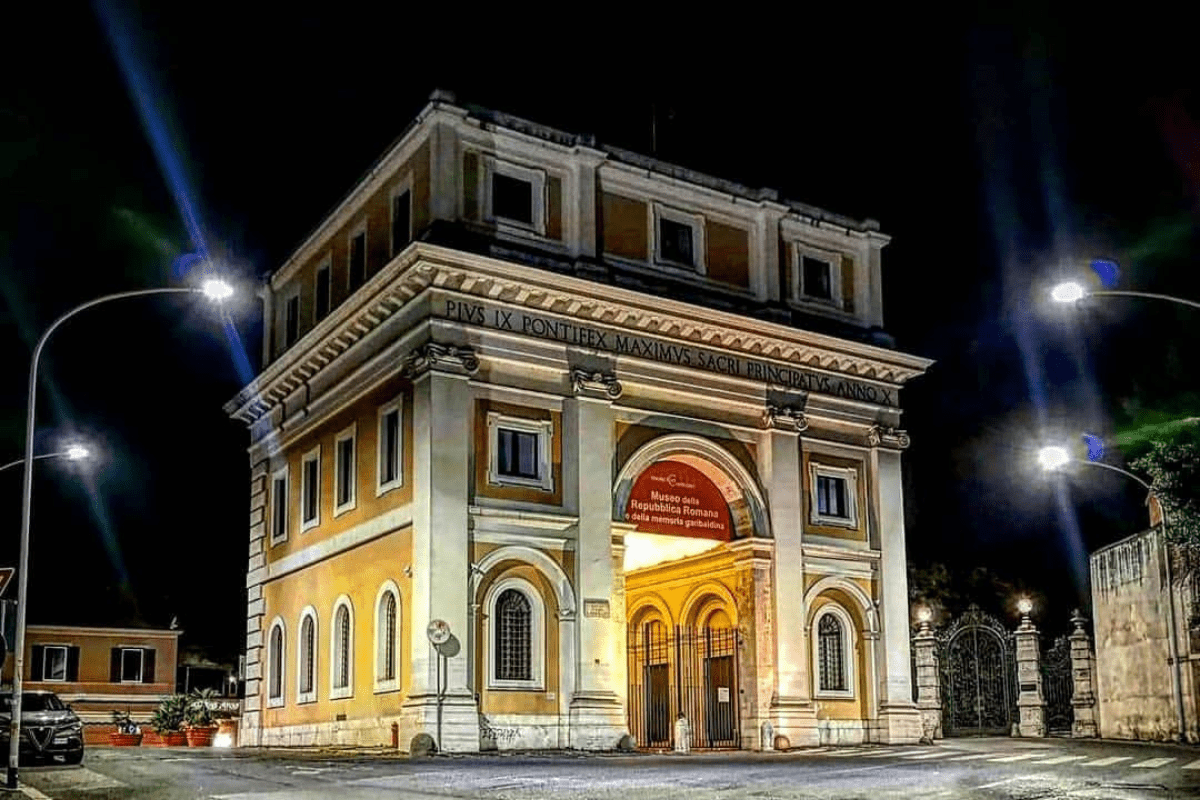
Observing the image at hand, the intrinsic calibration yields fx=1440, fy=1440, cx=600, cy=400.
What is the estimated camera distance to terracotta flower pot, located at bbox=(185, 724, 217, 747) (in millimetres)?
38812

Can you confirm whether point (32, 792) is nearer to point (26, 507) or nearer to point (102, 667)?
point (26, 507)

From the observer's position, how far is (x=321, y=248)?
37281 mm

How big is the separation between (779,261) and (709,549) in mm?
7406

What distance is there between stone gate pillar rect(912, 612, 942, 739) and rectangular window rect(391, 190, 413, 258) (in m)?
18.6

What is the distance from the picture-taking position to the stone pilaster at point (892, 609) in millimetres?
34844

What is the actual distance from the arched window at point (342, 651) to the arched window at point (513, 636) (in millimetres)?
4127

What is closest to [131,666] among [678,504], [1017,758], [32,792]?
[678,504]

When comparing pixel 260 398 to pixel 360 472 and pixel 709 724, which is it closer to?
pixel 360 472

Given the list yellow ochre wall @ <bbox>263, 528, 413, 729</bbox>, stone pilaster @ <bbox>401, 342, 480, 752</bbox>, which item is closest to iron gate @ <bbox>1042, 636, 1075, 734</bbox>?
stone pilaster @ <bbox>401, 342, 480, 752</bbox>

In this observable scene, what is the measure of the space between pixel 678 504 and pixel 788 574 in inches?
124

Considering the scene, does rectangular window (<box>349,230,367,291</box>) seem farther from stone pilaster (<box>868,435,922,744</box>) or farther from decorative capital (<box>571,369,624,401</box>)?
stone pilaster (<box>868,435,922,744</box>)

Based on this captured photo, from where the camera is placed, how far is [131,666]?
57.9m

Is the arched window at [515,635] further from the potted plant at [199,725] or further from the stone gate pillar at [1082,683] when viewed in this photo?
the stone gate pillar at [1082,683]

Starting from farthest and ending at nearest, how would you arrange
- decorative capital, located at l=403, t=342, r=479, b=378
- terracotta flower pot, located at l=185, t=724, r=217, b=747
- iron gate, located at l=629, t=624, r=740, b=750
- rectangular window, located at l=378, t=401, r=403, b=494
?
1. terracotta flower pot, located at l=185, t=724, r=217, b=747
2. iron gate, located at l=629, t=624, r=740, b=750
3. rectangular window, located at l=378, t=401, r=403, b=494
4. decorative capital, located at l=403, t=342, r=479, b=378
